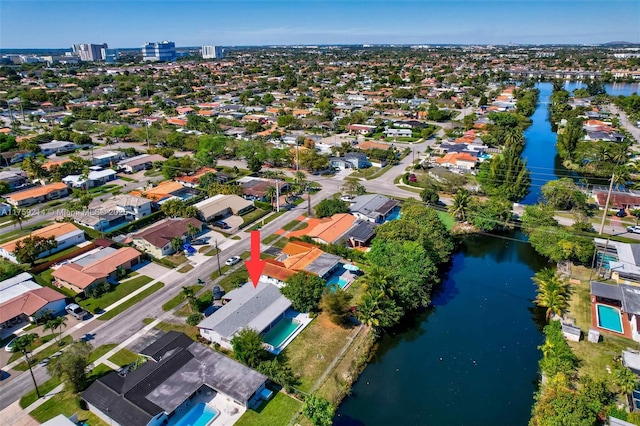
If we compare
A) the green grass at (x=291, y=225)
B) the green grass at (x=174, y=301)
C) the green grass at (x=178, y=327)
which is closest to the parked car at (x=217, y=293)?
the green grass at (x=174, y=301)

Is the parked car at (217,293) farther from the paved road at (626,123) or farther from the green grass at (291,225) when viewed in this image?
the paved road at (626,123)

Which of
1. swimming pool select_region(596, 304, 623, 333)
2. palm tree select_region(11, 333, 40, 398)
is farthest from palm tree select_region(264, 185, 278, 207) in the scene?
swimming pool select_region(596, 304, 623, 333)

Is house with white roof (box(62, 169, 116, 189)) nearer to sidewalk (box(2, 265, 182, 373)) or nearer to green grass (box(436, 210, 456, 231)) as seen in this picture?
sidewalk (box(2, 265, 182, 373))

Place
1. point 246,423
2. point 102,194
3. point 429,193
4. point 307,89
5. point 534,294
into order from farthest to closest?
1. point 307,89
2. point 102,194
3. point 429,193
4. point 534,294
5. point 246,423

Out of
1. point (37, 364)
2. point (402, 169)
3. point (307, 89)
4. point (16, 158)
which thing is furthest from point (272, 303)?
point (307, 89)

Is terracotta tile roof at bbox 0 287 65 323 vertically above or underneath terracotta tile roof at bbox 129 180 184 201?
underneath

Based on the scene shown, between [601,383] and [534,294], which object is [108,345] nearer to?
[601,383]
